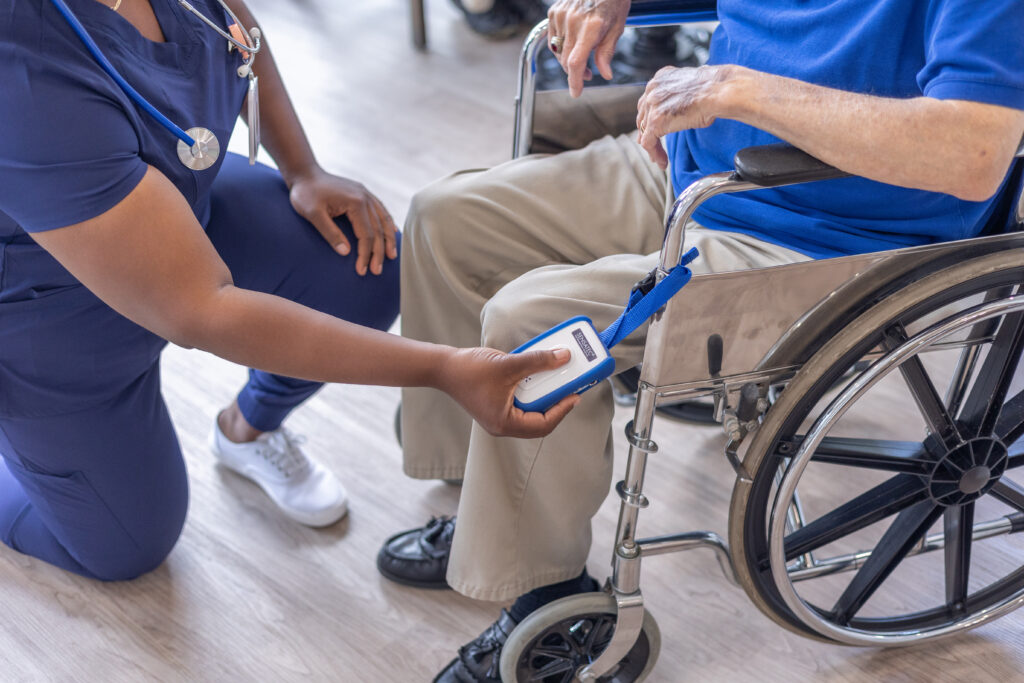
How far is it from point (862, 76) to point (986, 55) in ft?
0.59

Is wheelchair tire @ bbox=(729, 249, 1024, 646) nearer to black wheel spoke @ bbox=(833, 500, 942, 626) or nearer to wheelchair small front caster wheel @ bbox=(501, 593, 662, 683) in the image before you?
black wheel spoke @ bbox=(833, 500, 942, 626)

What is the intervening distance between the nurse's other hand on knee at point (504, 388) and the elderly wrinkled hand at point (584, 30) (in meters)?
0.44

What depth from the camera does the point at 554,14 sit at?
4.28ft

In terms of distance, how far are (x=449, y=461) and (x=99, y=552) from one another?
1.70ft

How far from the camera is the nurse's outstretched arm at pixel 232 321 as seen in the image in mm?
968

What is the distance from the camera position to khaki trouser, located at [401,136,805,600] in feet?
3.69

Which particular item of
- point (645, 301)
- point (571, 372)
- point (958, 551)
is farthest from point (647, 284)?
point (958, 551)

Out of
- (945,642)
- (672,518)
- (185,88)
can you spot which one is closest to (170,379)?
(185,88)

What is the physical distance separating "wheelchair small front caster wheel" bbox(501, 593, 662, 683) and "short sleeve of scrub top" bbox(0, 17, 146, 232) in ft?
2.22

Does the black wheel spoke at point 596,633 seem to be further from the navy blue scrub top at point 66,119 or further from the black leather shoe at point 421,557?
the navy blue scrub top at point 66,119

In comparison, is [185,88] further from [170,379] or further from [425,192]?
[170,379]

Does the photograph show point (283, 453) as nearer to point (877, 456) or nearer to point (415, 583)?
point (415, 583)

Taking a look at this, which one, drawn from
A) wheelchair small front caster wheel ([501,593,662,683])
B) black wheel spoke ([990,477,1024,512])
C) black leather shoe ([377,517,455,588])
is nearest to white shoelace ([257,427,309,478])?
black leather shoe ([377,517,455,588])

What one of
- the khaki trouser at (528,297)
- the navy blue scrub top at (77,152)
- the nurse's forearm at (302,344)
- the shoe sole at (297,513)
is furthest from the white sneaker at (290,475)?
the nurse's forearm at (302,344)
